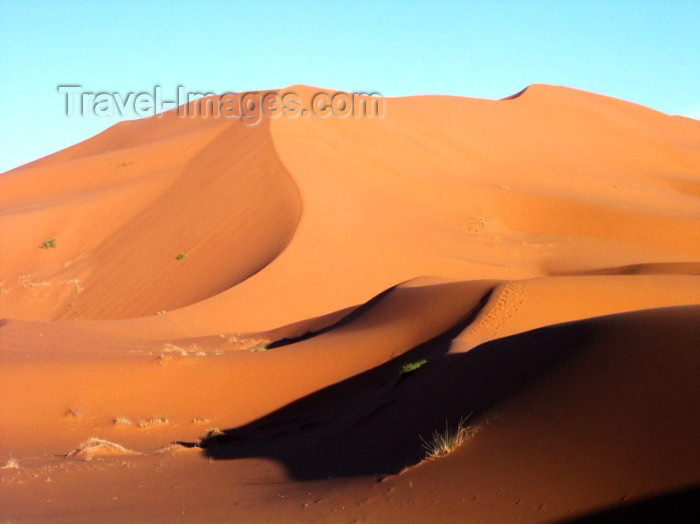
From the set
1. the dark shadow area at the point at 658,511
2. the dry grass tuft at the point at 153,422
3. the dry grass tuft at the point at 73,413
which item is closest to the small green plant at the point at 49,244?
the dry grass tuft at the point at 73,413

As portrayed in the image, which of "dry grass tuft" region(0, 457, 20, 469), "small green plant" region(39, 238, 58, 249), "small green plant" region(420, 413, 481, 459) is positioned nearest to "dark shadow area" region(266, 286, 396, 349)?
"dry grass tuft" region(0, 457, 20, 469)

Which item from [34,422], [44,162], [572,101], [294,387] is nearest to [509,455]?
[294,387]

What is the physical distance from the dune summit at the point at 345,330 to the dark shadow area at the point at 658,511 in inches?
1.4

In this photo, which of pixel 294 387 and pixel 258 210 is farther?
pixel 258 210

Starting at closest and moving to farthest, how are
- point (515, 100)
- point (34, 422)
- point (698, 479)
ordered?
point (698, 479), point (34, 422), point (515, 100)

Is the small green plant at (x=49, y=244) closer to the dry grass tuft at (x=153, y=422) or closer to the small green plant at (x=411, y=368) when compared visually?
the dry grass tuft at (x=153, y=422)

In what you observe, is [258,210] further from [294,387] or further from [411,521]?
[411,521]

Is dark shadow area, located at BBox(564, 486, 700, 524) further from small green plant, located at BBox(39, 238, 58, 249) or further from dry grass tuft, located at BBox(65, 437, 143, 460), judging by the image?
small green plant, located at BBox(39, 238, 58, 249)

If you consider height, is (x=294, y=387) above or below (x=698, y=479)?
below

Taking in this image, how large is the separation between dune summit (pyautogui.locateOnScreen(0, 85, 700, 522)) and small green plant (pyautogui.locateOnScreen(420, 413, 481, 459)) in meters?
0.04

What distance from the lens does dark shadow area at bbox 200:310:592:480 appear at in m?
7.70

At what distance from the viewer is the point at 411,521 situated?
18.0ft

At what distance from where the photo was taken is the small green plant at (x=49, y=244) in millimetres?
30953

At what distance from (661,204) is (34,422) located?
2915 cm
